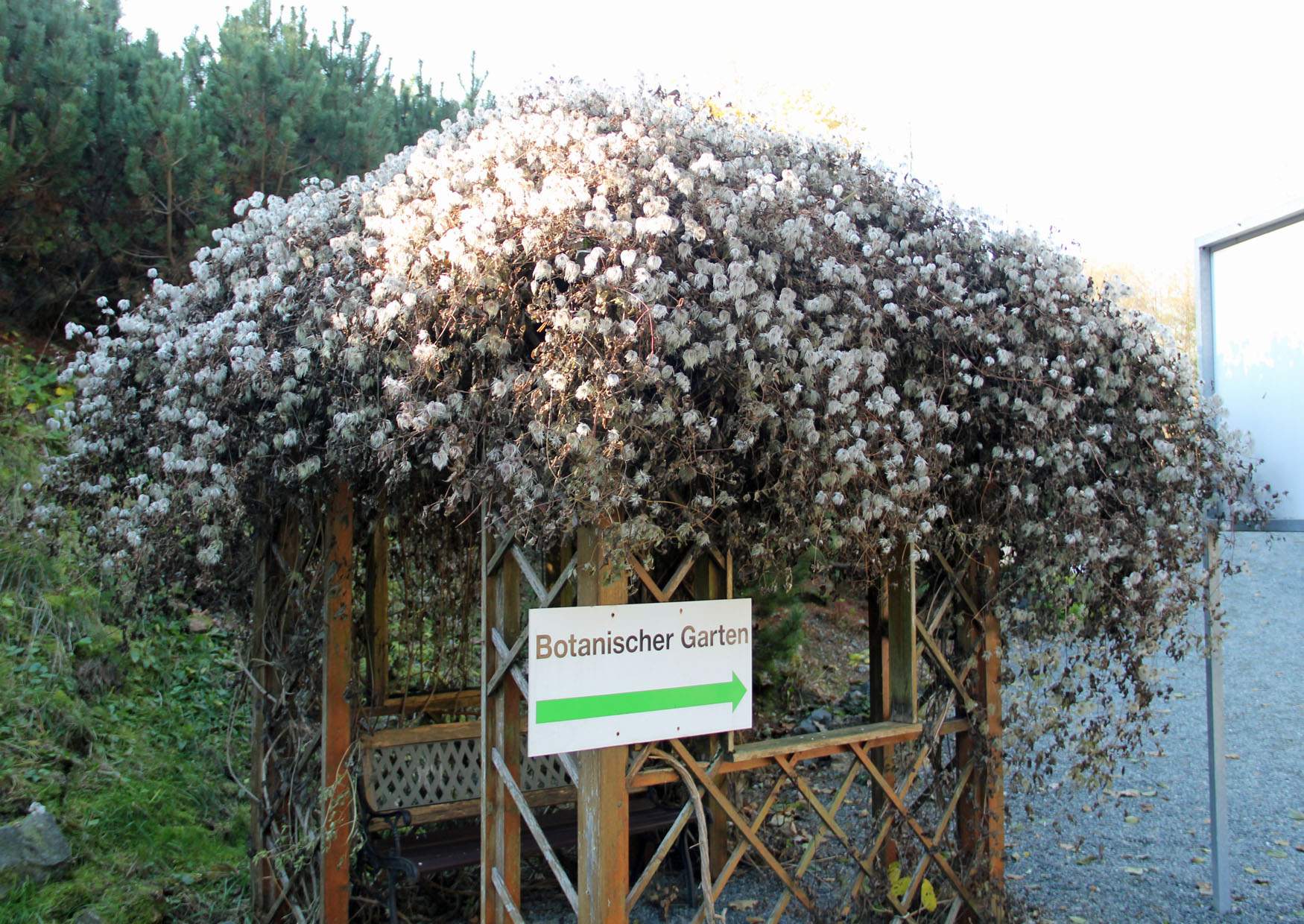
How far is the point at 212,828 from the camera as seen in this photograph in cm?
620

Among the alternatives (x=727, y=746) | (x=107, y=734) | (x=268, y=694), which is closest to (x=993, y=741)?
(x=727, y=746)

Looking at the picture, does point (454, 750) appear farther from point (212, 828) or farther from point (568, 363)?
point (568, 363)

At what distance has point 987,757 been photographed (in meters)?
4.80

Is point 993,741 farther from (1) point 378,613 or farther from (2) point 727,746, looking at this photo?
(1) point 378,613

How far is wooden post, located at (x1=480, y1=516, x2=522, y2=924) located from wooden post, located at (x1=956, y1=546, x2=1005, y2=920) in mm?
2180

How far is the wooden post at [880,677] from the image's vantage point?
5051mm

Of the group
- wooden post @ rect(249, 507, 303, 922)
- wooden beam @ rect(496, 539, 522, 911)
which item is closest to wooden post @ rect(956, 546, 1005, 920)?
wooden beam @ rect(496, 539, 522, 911)

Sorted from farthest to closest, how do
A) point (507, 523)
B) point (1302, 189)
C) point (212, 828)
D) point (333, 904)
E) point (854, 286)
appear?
point (212, 828) → point (1302, 189) → point (333, 904) → point (854, 286) → point (507, 523)

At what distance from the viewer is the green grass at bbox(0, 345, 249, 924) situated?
5277 millimetres

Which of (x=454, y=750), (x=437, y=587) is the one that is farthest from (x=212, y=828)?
(x=437, y=587)

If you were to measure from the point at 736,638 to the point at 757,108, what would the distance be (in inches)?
790

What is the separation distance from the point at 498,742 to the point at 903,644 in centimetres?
184

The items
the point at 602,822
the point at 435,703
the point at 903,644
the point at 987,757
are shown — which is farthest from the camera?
the point at 435,703

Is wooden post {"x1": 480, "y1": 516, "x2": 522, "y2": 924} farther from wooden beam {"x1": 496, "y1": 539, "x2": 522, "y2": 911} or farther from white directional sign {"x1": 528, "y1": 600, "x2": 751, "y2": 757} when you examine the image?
white directional sign {"x1": 528, "y1": 600, "x2": 751, "y2": 757}
